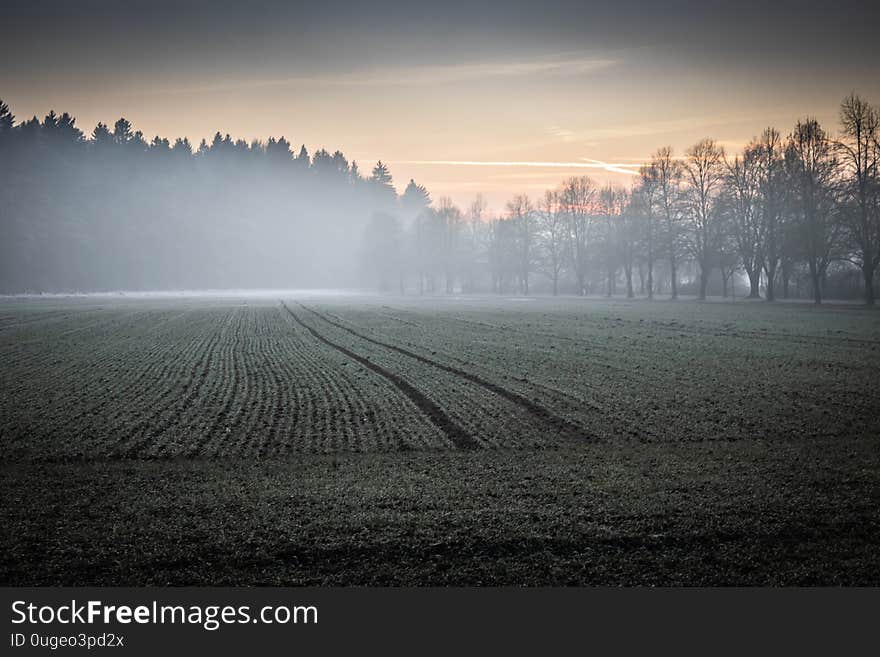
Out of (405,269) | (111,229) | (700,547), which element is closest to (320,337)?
(700,547)

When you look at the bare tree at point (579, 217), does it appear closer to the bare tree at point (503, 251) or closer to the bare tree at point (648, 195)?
the bare tree at point (503, 251)

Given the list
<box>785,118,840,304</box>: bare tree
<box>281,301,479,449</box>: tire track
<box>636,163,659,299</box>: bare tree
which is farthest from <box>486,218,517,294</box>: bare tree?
<box>281,301,479,449</box>: tire track

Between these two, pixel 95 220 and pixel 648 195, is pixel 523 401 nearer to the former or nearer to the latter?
pixel 648 195

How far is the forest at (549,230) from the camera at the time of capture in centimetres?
6444

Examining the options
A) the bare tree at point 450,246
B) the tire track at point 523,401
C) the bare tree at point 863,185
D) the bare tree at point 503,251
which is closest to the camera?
the tire track at point 523,401

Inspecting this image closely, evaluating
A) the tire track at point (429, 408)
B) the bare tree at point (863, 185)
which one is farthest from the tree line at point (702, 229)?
the tire track at point (429, 408)

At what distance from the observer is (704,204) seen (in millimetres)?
79688

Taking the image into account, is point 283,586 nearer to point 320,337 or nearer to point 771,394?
point 771,394

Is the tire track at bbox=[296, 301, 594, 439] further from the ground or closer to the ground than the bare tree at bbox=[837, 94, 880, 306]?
closer to the ground

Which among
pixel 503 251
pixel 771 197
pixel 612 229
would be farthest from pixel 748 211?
pixel 503 251

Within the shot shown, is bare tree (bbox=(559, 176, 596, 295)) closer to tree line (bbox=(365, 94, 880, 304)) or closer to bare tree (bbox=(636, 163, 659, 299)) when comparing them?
tree line (bbox=(365, 94, 880, 304))

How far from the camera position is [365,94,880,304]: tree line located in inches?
2397

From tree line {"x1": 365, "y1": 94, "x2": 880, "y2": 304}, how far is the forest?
0.70 feet

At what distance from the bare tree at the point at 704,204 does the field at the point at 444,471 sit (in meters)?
53.2
